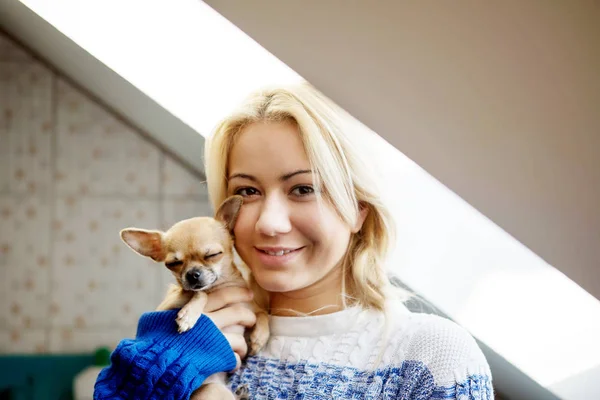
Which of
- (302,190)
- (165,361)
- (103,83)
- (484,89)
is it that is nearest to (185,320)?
(165,361)

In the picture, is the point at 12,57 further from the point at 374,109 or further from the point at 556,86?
the point at 556,86

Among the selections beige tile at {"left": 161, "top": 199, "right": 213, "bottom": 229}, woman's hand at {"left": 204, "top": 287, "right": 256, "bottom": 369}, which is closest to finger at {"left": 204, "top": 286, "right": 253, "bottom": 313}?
woman's hand at {"left": 204, "top": 287, "right": 256, "bottom": 369}

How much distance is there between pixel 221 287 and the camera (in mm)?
1509

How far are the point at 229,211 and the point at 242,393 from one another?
0.38 m

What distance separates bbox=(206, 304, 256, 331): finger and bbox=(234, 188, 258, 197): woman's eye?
243 mm

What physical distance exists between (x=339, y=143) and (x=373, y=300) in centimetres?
34

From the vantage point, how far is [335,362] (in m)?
1.35

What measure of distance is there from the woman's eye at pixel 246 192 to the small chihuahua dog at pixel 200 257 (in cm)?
3

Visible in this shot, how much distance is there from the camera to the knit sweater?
4.05ft

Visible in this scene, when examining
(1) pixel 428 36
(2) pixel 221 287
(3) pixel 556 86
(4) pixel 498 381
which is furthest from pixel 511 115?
(4) pixel 498 381

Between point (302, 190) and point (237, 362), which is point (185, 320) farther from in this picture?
point (302, 190)

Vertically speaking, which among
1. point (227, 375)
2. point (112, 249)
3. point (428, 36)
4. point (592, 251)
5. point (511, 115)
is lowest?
point (227, 375)

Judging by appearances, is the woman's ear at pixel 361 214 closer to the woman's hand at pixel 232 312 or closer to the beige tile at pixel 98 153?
the woman's hand at pixel 232 312

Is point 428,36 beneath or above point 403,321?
above
